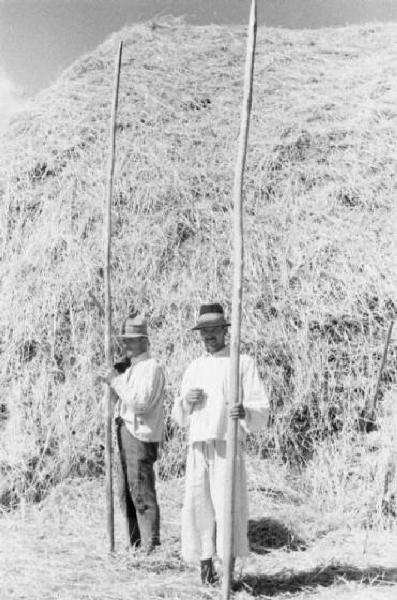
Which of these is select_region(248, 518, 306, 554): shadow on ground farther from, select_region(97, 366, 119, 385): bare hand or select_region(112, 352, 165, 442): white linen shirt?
select_region(97, 366, 119, 385): bare hand

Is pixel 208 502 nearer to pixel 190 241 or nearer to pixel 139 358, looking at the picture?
pixel 139 358

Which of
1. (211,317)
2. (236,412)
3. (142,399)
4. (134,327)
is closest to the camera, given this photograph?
(236,412)

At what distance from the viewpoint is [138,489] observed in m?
4.19

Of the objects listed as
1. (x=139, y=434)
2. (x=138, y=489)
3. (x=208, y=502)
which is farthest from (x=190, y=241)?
(x=208, y=502)

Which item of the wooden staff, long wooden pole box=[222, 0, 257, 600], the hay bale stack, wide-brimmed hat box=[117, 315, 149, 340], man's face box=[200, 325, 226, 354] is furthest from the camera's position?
the hay bale stack

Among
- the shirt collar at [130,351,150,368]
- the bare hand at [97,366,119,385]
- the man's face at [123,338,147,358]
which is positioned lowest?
the bare hand at [97,366,119,385]

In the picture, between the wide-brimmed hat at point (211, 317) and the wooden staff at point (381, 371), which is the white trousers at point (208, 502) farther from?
the wooden staff at point (381, 371)

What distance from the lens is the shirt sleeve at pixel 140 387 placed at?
13.6ft

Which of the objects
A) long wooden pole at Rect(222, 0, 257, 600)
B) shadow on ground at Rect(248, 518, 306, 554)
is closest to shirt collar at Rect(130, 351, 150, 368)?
long wooden pole at Rect(222, 0, 257, 600)

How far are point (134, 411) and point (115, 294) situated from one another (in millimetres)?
2048

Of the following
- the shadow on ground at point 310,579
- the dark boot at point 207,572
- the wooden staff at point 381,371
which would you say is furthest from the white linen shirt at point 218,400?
the wooden staff at point 381,371

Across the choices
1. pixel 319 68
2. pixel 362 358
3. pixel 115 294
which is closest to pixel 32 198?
pixel 115 294

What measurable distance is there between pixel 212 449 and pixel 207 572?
2.18 ft

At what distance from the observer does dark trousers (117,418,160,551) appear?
4156mm
